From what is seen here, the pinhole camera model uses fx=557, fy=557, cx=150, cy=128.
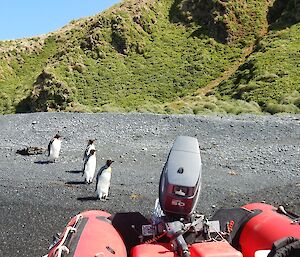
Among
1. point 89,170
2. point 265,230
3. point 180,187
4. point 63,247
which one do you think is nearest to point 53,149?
point 89,170

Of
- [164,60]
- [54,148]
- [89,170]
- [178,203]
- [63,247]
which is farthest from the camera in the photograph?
[164,60]

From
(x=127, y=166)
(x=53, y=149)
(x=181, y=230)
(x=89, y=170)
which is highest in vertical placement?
(x=181, y=230)

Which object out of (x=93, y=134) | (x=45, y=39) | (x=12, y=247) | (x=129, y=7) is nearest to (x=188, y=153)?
(x=12, y=247)

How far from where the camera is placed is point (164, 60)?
42062 mm

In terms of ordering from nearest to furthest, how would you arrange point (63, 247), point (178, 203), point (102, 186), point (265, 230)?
point (63, 247)
point (178, 203)
point (265, 230)
point (102, 186)

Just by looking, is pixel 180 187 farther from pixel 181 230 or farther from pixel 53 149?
pixel 53 149

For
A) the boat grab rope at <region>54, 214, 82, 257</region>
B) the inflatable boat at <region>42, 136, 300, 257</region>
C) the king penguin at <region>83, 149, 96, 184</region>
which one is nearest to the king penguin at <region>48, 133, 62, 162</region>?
the king penguin at <region>83, 149, 96, 184</region>

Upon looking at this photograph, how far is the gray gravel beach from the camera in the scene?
8266mm

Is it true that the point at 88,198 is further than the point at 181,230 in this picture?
Yes

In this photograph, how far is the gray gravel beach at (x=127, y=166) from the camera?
27.1 ft

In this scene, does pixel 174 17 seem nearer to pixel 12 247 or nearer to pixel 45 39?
pixel 45 39

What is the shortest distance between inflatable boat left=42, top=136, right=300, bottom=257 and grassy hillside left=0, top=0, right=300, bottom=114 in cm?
2313

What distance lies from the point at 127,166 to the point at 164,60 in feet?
97.8

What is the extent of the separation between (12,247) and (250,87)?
24.2 meters
